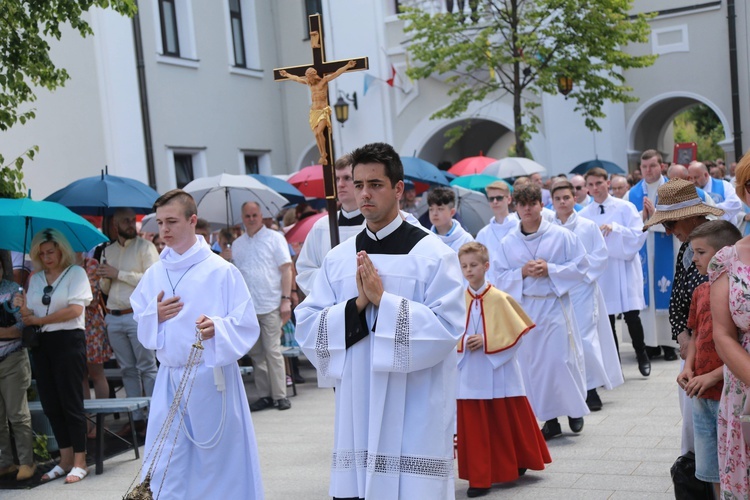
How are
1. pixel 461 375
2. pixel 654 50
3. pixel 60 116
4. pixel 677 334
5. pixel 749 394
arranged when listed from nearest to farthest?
pixel 749 394 < pixel 677 334 < pixel 461 375 < pixel 60 116 < pixel 654 50

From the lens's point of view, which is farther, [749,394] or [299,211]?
[299,211]

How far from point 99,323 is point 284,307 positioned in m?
1.95

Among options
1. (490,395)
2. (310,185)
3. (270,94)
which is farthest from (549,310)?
(270,94)

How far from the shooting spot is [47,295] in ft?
26.8

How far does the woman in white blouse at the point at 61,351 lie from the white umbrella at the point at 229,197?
11.1 ft

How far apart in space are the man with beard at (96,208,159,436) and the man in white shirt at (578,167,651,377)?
4.88 m

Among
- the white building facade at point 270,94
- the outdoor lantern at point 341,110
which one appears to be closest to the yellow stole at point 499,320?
the white building facade at point 270,94

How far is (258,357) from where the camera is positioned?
10688mm

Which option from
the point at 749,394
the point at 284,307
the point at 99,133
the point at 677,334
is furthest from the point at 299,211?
the point at 749,394

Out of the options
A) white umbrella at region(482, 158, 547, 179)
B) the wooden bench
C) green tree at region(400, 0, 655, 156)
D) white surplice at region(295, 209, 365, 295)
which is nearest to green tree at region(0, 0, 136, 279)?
the wooden bench

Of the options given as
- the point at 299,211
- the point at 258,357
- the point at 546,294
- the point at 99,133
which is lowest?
the point at 258,357

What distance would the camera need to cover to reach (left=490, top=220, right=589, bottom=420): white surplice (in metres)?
8.05

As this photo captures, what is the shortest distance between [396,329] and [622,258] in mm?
7361

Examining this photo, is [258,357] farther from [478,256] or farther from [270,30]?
[270,30]
